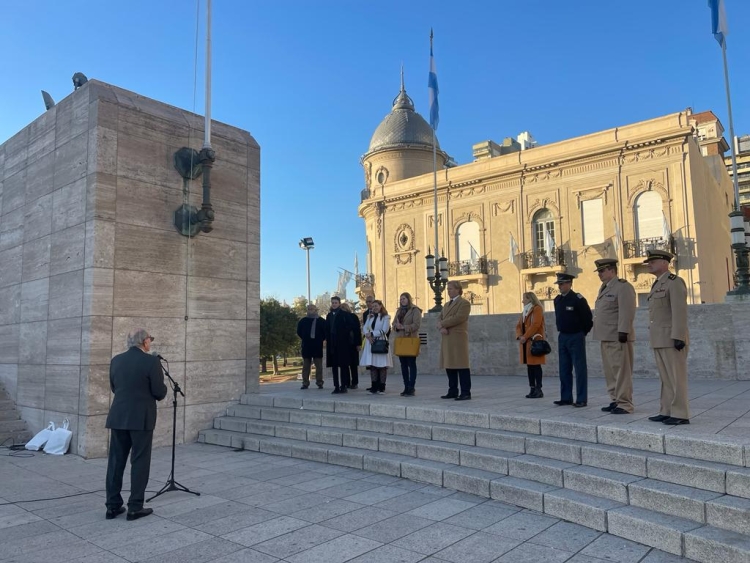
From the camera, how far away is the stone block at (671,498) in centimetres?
436

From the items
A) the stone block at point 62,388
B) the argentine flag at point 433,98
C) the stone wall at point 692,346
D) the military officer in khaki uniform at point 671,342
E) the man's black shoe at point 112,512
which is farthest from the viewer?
the argentine flag at point 433,98

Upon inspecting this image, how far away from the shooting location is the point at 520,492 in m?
5.34

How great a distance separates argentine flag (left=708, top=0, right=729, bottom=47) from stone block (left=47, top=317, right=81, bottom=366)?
16.7 m

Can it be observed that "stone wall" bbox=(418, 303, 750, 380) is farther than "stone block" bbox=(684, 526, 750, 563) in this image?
Yes

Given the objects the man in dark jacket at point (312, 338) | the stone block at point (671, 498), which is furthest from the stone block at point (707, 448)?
the man in dark jacket at point (312, 338)

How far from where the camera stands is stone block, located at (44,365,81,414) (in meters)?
8.62

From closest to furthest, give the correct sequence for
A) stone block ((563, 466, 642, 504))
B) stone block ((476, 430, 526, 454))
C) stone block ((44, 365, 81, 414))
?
stone block ((563, 466, 642, 504)) → stone block ((476, 430, 526, 454)) → stone block ((44, 365, 81, 414))

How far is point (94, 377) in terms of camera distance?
841 cm

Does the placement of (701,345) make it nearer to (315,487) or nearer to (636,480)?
(636,480)

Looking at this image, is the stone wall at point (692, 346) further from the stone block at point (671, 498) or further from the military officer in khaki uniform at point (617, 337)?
the stone block at point (671, 498)

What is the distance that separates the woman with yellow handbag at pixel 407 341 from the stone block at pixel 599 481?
4.34 meters

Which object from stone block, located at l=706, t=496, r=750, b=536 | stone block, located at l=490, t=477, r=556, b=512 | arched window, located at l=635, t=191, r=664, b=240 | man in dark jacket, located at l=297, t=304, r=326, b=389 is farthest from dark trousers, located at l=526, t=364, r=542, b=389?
arched window, located at l=635, t=191, r=664, b=240

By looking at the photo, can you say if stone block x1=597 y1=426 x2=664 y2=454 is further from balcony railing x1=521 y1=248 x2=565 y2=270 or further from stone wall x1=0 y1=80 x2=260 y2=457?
balcony railing x1=521 y1=248 x2=565 y2=270

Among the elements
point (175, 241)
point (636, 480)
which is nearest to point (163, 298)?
point (175, 241)
